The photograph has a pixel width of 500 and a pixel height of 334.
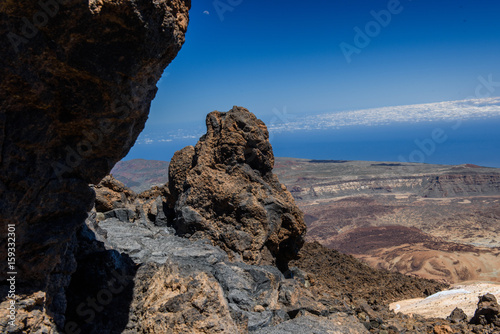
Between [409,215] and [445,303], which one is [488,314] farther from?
[409,215]

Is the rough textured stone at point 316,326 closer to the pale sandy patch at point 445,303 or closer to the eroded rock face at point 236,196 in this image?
the eroded rock face at point 236,196

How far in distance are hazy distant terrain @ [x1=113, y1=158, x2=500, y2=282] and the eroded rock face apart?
59.3 ft

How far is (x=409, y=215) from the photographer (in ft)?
136

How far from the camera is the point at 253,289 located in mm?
6145

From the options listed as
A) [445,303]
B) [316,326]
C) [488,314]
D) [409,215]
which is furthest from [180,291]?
[409,215]

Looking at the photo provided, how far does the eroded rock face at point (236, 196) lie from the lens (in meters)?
7.84

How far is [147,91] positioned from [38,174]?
1.54 meters

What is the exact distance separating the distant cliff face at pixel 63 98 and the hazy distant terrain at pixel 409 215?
76.4ft

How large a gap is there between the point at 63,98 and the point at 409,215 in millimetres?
43875

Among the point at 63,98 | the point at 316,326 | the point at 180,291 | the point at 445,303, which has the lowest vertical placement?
the point at 445,303

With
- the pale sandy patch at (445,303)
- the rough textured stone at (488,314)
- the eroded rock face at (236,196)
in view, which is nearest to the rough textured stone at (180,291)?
the eroded rock face at (236,196)

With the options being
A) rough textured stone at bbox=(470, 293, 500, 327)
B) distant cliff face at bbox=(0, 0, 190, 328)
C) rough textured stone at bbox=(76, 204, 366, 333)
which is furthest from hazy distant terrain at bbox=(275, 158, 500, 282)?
distant cliff face at bbox=(0, 0, 190, 328)

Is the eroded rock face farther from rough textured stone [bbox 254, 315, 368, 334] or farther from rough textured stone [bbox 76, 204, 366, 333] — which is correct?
rough textured stone [bbox 254, 315, 368, 334]

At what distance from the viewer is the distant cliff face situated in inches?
128
